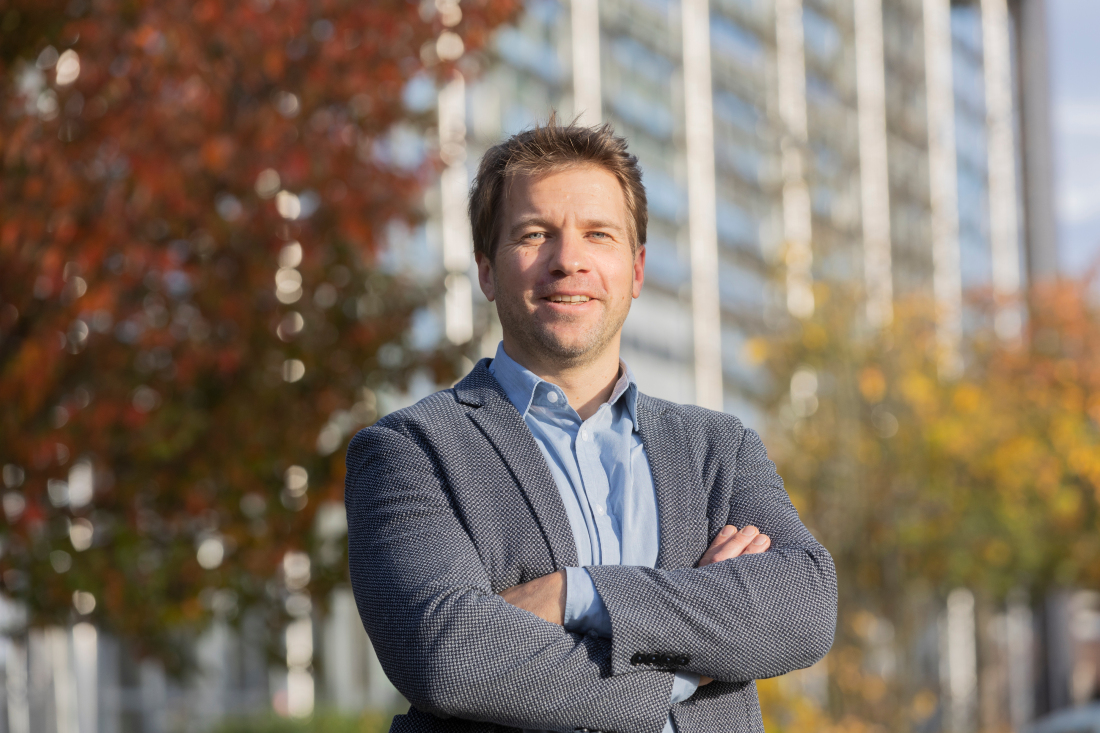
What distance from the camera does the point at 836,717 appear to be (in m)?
10.6

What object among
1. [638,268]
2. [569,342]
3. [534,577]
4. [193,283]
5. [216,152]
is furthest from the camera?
[193,283]

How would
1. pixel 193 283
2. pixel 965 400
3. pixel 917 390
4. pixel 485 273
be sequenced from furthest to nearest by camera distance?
pixel 965 400 < pixel 917 390 < pixel 193 283 < pixel 485 273

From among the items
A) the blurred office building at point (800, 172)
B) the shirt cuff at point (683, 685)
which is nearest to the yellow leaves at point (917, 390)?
the blurred office building at point (800, 172)

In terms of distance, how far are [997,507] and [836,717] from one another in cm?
588

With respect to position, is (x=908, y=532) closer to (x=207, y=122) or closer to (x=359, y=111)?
(x=359, y=111)

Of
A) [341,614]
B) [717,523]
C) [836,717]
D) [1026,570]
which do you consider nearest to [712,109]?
[1026,570]

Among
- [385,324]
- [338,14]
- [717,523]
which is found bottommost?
[717,523]

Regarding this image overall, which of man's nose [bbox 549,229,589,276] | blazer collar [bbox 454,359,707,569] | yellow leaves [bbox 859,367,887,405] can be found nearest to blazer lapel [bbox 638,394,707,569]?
blazer collar [bbox 454,359,707,569]

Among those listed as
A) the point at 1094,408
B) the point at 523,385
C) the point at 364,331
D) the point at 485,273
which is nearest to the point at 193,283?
the point at 364,331

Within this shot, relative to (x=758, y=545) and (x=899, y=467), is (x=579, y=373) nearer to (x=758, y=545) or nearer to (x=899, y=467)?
(x=758, y=545)

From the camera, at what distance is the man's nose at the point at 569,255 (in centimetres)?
239

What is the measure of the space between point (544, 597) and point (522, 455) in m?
0.28

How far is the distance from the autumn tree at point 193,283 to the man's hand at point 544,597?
300 centimetres

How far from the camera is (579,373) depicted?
2.52 metres
